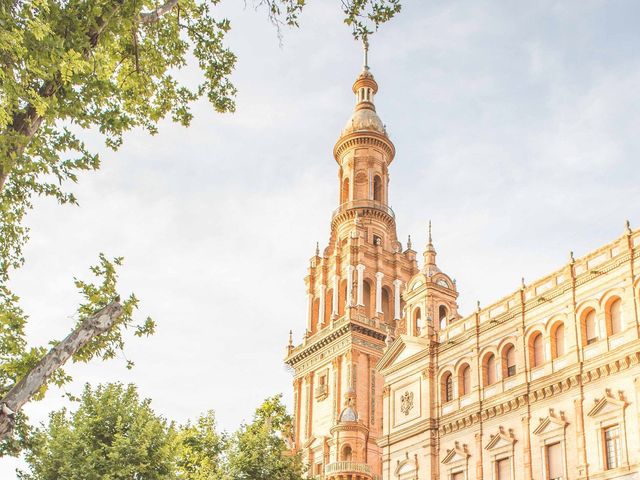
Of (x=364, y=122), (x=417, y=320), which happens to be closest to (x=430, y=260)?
(x=417, y=320)

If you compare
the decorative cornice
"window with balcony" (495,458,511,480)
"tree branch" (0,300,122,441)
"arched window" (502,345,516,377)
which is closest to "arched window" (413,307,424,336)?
"arched window" (502,345,516,377)

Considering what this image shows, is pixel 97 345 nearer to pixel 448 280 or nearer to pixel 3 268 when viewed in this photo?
pixel 3 268

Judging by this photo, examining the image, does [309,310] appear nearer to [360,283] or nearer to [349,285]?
[349,285]

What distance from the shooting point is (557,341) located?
126 feet

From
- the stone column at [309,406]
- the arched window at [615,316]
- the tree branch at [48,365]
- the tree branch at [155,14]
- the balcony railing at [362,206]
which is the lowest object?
the tree branch at [48,365]

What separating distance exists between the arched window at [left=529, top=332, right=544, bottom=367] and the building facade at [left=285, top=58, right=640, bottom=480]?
53 mm

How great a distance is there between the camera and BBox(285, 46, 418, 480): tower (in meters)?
57.9

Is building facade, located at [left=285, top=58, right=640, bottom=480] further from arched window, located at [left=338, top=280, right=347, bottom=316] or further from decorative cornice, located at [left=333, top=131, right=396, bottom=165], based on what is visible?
decorative cornice, located at [left=333, top=131, right=396, bottom=165]

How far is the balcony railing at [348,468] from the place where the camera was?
51.9 m

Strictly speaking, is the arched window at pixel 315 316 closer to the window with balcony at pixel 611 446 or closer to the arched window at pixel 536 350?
the arched window at pixel 536 350

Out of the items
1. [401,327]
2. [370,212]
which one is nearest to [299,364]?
[401,327]

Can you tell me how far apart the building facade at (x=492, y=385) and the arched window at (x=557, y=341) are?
0.16 feet

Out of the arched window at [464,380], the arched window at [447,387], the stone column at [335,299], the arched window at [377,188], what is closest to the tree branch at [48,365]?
the arched window at [464,380]

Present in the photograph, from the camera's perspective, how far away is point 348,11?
61.9 feet
